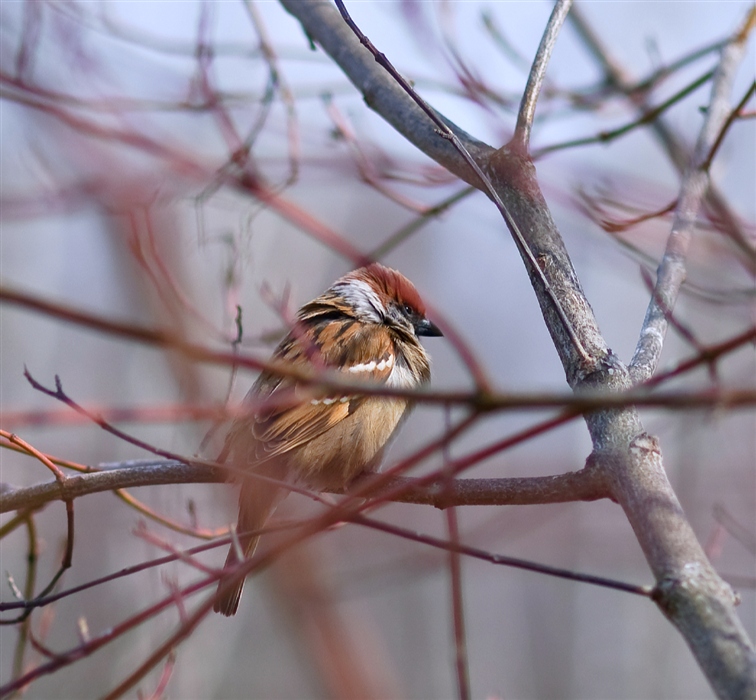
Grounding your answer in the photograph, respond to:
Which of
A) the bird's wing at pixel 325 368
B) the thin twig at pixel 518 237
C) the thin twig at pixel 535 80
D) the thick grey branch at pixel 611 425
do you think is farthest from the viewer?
the bird's wing at pixel 325 368

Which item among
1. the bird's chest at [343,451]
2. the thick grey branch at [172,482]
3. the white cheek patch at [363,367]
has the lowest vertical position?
the thick grey branch at [172,482]

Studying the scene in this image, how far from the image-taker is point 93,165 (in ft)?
13.9

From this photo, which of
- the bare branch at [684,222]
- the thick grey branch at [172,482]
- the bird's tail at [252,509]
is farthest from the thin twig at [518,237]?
the bird's tail at [252,509]

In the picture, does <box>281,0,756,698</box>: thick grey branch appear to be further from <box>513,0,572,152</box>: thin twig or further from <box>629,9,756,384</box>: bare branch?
<box>629,9,756,384</box>: bare branch

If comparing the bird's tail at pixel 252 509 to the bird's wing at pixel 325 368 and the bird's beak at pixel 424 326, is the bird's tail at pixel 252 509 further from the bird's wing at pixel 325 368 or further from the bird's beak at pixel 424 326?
the bird's beak at pixel 424 326

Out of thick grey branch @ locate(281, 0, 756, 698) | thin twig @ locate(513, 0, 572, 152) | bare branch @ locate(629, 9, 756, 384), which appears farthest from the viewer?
thin twig @ locate(513, 0, 572, 152)

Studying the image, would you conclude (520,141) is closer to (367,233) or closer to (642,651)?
(642,651)

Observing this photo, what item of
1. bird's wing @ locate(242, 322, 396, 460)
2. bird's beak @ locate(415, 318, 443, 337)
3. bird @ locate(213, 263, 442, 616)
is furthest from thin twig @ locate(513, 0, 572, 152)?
bird's beak @ locate(415, 318, 443, 337)

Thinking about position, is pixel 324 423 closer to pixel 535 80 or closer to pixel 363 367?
pixel 363 367

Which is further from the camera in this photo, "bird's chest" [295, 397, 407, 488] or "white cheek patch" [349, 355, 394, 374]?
"white cheek patch" [349, 355, 394, 374]

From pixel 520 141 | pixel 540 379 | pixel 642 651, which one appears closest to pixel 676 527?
pixel 520 141

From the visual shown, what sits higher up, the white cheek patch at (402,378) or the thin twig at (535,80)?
the thin twig at (535,80)

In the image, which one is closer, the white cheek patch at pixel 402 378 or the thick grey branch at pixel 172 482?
the thick grey branch at pixel 172 482

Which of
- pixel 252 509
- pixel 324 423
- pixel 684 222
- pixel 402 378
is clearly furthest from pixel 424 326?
pixel 684 222
